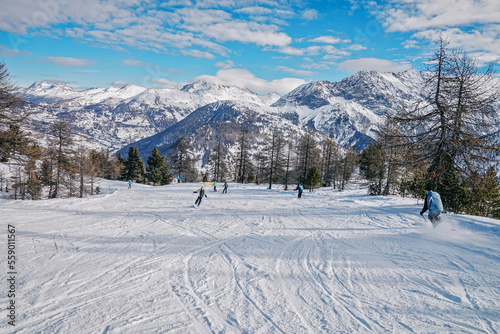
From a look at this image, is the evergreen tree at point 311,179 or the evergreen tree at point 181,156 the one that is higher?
the evergreen tree at point 181,156

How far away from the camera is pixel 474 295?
5027 millimetres

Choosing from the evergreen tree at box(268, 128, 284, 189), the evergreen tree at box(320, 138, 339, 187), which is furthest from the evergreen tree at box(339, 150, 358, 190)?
the evergreen tree at box(268, 128, 284, 189)

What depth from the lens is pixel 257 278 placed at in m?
5.96

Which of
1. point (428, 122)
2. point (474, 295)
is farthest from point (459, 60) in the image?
point (474, 295)

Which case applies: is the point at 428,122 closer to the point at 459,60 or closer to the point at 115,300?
the point at 459,60

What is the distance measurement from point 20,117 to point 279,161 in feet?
105

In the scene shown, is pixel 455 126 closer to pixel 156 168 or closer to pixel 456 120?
pixel 456 120

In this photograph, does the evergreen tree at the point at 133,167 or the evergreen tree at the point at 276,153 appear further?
the evergreen tree at the point at 133,167

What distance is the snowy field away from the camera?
14.1 ft

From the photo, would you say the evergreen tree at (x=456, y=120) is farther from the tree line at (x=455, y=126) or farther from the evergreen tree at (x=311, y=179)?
the evergreen tree at (x=311, y=179)

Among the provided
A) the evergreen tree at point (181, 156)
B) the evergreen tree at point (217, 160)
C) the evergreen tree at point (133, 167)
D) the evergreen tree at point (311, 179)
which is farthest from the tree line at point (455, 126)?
the evergreen tree at point (133, 167)

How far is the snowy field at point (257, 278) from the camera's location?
14.1 ft

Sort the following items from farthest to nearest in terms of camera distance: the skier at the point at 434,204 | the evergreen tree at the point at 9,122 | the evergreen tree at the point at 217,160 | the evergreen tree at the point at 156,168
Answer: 1. the evergreen tree at the point at 156,168
2. the evergreen tree at the point at 217,160
3. the evergreen tree at the point at 9,122
4. the skier at the point at 434,204

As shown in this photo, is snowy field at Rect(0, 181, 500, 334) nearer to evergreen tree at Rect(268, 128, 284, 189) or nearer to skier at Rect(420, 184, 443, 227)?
skier at Rect(420, 184, 443, 227)
